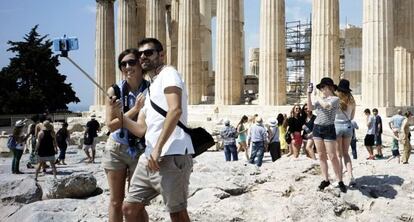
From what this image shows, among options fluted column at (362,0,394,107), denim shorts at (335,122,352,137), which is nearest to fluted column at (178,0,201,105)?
fluted column at (362,0,394,107)

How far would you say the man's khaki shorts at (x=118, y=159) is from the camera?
19.0 feet

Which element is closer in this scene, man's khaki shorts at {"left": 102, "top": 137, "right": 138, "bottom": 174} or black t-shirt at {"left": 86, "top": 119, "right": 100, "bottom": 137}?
man's khaki shorts at {"left": 102, "top": 137, "right": 138, "bottom": 174}

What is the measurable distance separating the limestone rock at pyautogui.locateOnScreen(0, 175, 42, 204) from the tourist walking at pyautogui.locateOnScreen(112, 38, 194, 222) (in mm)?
4878

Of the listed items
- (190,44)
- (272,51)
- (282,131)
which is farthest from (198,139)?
(190,44)

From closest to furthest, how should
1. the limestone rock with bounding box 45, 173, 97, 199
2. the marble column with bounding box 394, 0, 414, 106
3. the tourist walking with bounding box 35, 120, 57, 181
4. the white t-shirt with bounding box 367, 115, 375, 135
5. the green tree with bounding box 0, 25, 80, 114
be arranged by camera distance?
the limestone rock with bounding box 45, 173, 97, 199 → the tourist walking with bounding box 35, 120, 57, 181 → the white t-shirt with bounding box 367, 115, 375, 135 → the marble column with bounding box 394, 0, 414, 106 → the green tree with bounding box 0, 25, 80, 114

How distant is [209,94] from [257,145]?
28928mm

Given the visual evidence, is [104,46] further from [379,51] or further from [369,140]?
[369,140]

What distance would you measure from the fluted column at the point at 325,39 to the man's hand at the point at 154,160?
24251mm

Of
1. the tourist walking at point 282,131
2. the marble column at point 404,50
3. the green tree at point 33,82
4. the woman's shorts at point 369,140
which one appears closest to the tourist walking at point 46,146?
the tourist walking at point 282,131

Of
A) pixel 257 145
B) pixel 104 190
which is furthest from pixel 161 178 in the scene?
pixel 257 145

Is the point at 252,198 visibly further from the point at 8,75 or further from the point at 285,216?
the point at 8,75

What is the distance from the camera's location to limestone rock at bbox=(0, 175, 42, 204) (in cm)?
920

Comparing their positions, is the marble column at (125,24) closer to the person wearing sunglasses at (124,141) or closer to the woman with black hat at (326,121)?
the woman with black hat at (326,121)

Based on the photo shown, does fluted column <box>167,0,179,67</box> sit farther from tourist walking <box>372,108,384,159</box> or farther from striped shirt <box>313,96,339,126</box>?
striped shirt <box>313,96,339,126</box>
